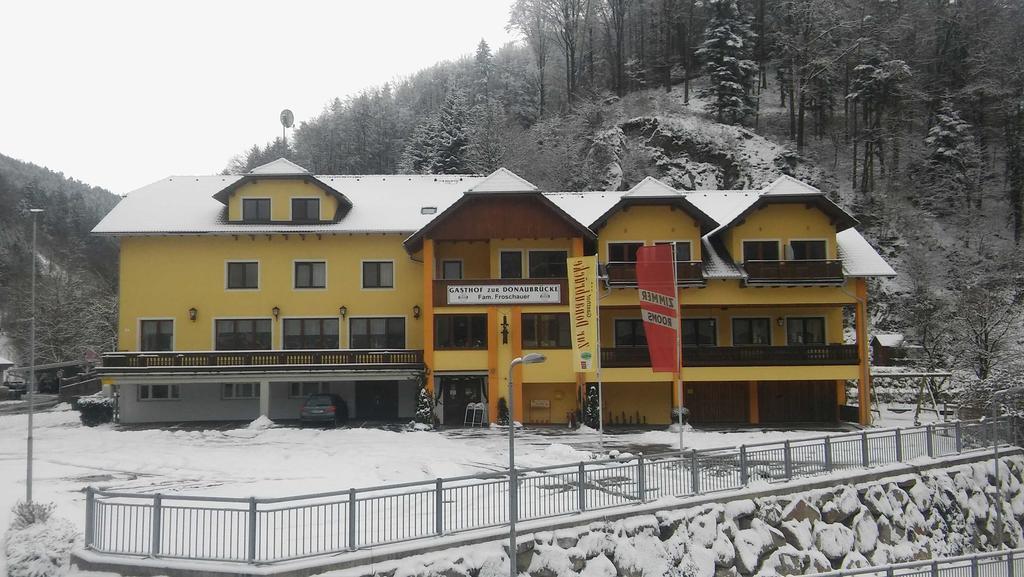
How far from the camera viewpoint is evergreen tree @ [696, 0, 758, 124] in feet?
207

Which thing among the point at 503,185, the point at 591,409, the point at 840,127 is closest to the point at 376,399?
the point at 591,409

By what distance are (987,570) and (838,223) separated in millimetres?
19637

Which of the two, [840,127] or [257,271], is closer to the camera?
[257,271]

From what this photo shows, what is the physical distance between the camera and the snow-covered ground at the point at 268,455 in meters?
20.1

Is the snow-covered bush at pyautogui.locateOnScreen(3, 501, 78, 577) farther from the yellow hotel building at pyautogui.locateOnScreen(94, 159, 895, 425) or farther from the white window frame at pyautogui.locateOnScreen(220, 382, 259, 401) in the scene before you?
the white window frame at pyautogui.locateOnScreen(220, 382, 259, 401)

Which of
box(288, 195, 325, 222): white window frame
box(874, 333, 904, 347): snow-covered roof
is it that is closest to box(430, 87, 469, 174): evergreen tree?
box(288, 195, 325, 222): white window frame

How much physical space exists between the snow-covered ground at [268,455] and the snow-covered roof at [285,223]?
10.0 metres

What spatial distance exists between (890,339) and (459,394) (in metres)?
31.2

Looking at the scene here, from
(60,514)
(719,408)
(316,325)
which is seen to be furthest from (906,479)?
(316,325)

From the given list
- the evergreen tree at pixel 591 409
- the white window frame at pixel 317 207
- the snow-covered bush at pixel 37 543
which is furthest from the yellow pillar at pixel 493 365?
the snow-covered bush at pixel 37 543

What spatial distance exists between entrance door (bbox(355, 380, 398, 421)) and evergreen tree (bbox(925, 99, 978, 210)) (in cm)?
4627

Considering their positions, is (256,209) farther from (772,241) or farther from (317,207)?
(772,241)

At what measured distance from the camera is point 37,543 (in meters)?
14.2

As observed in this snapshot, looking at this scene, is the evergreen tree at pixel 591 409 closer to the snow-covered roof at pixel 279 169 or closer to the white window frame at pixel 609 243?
the white window frame at pixel 609 243
